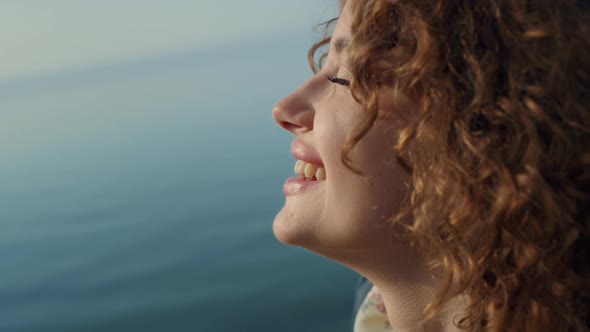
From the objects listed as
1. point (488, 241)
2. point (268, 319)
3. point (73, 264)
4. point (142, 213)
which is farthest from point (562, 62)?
point (142, 213)

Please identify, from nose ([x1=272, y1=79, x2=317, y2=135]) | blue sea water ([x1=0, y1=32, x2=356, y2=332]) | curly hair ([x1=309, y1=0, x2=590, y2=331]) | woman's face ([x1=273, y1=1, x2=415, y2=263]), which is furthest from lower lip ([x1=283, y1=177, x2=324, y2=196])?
blue sea water ([x1=0, y1=32, x2=356, y2=332])

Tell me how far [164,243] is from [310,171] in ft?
10.1

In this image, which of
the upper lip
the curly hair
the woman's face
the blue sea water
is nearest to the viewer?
the curly hair

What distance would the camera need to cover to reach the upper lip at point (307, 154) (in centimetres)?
143

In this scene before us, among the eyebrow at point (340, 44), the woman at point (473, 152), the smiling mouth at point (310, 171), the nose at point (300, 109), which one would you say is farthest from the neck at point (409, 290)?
the eyebrow at point (340, 44)

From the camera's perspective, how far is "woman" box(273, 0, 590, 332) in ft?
3.71

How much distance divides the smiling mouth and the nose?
0.11 m

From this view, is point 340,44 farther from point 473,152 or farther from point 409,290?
point 409,290

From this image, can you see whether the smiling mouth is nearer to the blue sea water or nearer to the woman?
the woman

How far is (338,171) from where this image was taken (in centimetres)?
133

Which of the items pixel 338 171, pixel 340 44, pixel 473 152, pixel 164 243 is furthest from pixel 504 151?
pixel 164 243

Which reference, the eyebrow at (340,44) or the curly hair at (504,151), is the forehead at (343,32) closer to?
the eyebrow at (340,44)

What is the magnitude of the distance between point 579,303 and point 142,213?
14.0ft

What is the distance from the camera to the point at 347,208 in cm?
133
